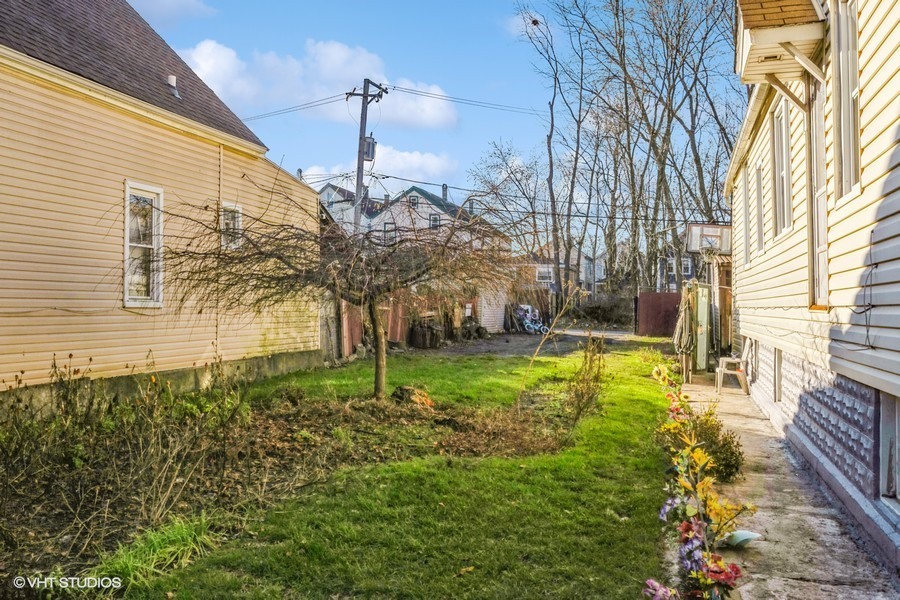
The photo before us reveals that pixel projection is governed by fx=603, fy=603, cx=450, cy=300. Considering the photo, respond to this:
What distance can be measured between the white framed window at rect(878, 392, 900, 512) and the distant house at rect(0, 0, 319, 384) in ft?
18.4

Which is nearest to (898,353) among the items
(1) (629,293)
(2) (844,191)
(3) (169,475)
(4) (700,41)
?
(2) (844,191)

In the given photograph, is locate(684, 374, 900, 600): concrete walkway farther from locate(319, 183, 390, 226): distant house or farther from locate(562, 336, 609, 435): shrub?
locate(319, 183, 390, 226): distant house

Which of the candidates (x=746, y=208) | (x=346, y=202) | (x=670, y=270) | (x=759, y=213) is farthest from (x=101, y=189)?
(x=670, y=270)

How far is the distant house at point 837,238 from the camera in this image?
362 cm

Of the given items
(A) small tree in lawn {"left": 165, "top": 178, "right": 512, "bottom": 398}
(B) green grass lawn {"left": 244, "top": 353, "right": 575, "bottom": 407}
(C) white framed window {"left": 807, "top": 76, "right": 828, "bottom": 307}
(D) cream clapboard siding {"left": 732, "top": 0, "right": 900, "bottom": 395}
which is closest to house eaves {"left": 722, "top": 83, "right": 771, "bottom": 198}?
(D) cream clapboard siding {"left": 732, "top": 0, "right": 900, "bottom": 395}

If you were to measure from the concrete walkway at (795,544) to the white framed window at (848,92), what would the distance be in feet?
7.79

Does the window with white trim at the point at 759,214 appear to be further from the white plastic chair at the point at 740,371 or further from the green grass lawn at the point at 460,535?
the green grass lawn at the point at 460,535

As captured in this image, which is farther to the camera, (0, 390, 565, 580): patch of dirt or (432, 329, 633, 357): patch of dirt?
(432, 329, 633, 357): patch of dirt

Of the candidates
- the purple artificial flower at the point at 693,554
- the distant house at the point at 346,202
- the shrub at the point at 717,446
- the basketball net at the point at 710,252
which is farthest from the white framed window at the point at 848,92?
the basketball net at the point at 710,252

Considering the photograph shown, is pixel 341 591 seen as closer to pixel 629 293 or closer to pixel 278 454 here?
pixel 278 454

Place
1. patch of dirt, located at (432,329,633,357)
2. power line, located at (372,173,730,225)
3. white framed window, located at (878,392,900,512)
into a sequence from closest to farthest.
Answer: white framed window, located at (878,392,900,512), power line, located at (372,173,730,225), patch of dirt, located at (432,329,633,357)

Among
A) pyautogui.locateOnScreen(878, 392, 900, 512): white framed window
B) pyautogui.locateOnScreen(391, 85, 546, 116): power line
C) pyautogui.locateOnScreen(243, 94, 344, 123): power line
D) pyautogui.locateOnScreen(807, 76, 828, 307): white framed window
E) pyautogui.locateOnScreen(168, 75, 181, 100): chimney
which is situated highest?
pyautogui.locateOnScreen(391, 85, 546, 116): power line

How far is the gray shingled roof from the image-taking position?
8109mm

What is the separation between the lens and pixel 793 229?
646 centimetres
